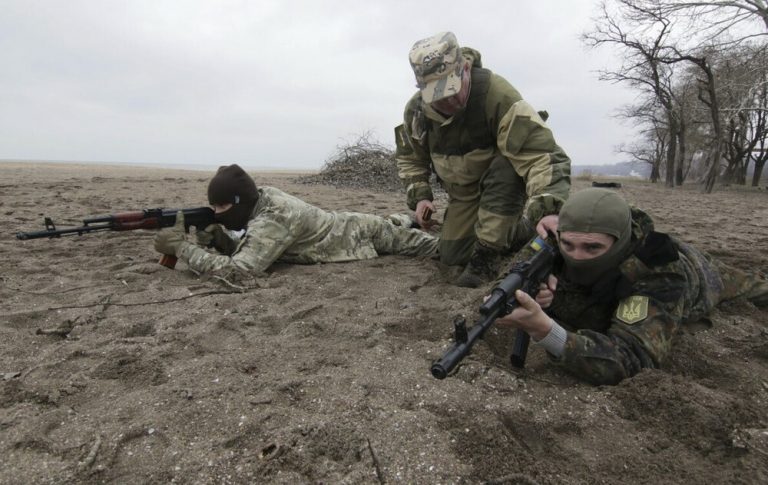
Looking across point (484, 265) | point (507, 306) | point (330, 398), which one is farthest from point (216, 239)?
point (507, 306)

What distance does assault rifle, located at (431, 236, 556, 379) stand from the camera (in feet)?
5.53

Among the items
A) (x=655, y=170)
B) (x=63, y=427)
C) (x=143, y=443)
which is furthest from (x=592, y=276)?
(x=655, y=170)

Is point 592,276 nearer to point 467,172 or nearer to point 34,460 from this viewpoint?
point 467,172

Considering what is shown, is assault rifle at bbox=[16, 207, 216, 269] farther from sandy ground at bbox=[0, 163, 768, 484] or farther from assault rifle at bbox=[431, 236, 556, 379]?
assault rifle at bbox=[431, 236, 556, 379]

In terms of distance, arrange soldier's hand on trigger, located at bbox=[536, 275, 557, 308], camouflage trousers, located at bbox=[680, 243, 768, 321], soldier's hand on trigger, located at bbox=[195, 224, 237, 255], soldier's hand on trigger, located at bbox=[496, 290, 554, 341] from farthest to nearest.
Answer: soldier's hand on trigger, located at bbox=[195, 224, 237, 255] < camouflage trousers, located at bbox=[680, 243, 768, 321] < soldier's hand on trigger, located at bbox=[536, 275, 557, 308] < soldier's hand on trigger, located at bbox=[496, 290, 554, 341]

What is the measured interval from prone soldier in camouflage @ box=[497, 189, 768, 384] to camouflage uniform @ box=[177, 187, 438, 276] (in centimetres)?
211

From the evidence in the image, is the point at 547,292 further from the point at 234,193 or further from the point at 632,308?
the point at 234,193

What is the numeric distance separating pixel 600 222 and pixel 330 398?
1379 mm

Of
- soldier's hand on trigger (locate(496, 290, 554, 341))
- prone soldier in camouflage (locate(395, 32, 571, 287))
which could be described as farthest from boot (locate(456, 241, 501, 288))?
soldier's hand on trigger (locate(496, 290, 554, 341))

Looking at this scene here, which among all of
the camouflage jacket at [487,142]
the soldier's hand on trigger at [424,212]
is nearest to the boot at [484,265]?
the camouflage jacket at [487,142]

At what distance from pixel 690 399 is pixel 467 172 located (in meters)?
2.38

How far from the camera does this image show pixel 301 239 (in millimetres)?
4184

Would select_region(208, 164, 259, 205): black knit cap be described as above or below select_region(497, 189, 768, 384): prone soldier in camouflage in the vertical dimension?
above

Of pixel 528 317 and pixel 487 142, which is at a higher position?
pixel 487 142
